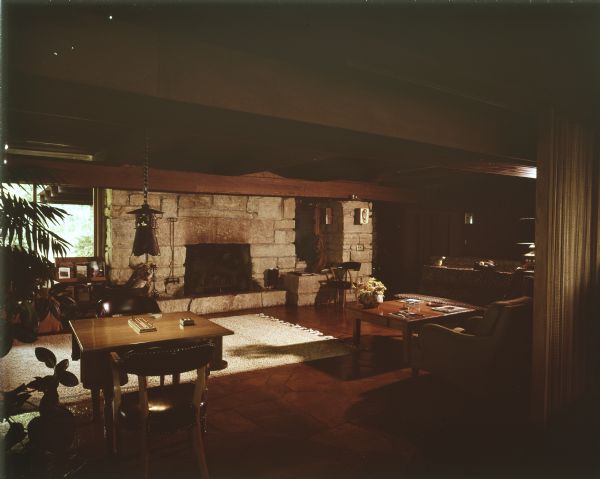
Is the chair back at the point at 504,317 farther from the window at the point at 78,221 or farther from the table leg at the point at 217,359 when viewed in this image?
the window at the point at 78,221

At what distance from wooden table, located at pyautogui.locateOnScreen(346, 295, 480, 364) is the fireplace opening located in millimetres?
3462

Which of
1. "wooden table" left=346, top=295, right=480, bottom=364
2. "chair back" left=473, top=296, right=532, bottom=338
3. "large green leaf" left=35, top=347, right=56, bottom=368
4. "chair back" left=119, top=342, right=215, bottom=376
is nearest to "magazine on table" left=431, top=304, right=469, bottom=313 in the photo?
"wooden table" left=346, top=295, right=480, bottom=364

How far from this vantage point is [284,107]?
251cm

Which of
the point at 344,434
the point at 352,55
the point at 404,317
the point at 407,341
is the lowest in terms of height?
the point at 344,434

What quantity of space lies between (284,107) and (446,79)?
3.45ft

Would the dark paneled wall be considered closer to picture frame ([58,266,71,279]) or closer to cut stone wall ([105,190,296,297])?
cut stone wall ([105,190,296,297])

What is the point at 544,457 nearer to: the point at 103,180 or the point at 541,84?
the point at 541,84

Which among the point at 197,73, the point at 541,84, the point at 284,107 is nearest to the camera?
the point at 197,73

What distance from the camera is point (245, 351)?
16.9 feet

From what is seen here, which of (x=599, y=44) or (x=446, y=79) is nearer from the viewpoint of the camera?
(x=599, y=44)

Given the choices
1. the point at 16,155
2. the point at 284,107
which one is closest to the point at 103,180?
the point at 16,155

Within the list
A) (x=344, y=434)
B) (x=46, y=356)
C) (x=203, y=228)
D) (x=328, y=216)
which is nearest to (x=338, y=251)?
(x=328, y=216)

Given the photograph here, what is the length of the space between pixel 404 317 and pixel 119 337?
2.99 meters

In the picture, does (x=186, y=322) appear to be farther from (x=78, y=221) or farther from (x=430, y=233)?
(x=430, y=233)
